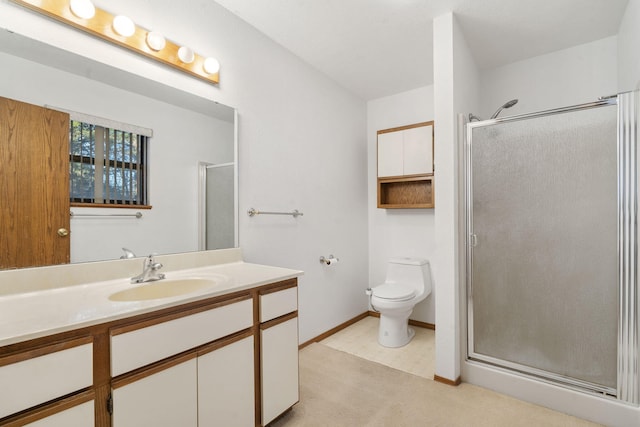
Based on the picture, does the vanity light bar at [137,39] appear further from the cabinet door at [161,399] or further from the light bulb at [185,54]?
the cabinet door at [161,399]

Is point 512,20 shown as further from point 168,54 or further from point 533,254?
point 168,54

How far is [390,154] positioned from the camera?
→ 10.0 ft

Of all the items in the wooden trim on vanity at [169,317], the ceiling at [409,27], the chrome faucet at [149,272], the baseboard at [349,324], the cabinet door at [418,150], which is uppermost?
the ceiling at [409,27]

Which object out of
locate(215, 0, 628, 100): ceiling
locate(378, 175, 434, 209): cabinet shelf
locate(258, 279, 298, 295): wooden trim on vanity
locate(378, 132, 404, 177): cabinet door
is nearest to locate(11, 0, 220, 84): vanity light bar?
locate(215, 0, 628, 100): ceiling

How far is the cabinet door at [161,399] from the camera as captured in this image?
1.01m

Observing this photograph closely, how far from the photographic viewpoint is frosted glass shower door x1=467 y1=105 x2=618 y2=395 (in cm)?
168

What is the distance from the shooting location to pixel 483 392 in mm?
1934

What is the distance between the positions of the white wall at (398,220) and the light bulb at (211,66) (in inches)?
78.8

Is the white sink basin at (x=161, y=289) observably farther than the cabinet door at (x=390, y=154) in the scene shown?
No

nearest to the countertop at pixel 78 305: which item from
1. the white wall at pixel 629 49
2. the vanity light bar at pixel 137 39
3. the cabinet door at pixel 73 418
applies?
the cabinet door at pixel 73 418

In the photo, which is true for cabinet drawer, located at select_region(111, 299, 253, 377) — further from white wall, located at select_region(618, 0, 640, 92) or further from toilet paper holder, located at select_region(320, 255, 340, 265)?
white wall, located at select_region(618, 0, 640, 92)

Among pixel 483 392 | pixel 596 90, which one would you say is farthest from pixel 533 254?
pixel 596 90

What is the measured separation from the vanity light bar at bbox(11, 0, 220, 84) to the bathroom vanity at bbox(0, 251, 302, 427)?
1155 mm

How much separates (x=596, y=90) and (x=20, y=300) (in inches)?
147
